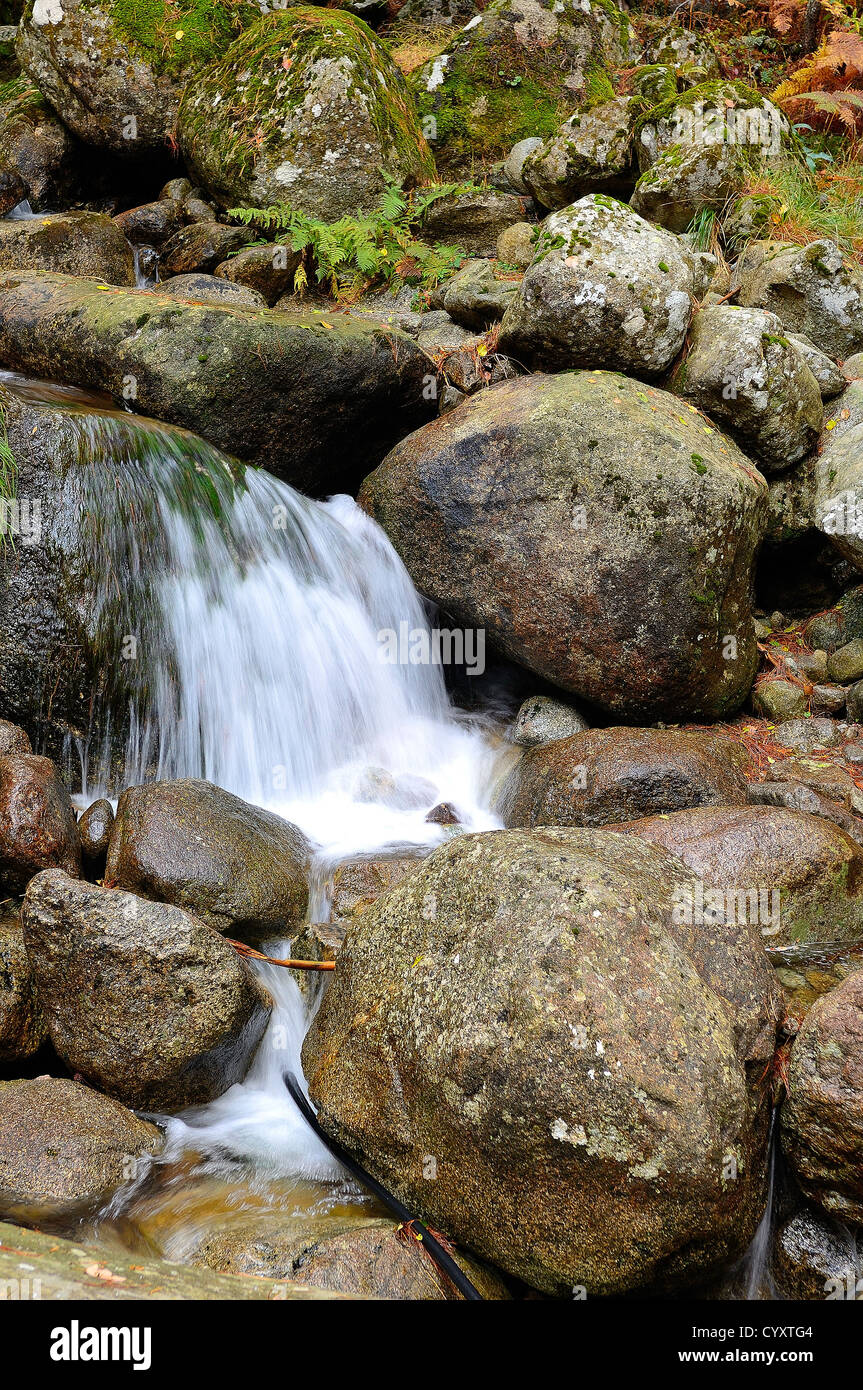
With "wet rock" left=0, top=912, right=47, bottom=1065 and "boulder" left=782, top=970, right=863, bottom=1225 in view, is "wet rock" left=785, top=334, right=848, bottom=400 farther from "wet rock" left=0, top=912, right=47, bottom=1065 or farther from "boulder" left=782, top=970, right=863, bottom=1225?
"wet rock" left=0, top=912, right=47, bottom=1065

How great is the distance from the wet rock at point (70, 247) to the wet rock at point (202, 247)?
59 centimetres

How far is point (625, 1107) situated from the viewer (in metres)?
3.06

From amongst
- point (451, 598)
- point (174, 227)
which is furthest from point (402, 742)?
point (174, 227)

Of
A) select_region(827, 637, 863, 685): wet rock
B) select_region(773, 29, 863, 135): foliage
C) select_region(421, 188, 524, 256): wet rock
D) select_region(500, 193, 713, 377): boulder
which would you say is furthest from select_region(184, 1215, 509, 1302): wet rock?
select_region(773, 29, 863, 135): foliage

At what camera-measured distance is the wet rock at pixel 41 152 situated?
10961mm

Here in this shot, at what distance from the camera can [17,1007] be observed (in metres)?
4.00

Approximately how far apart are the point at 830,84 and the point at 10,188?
950 centimetres

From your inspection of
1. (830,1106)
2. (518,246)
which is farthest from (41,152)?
(830,1106)

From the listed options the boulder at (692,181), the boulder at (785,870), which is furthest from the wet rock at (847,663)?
the boulder at (692,181)

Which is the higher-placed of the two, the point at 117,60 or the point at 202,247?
the point at 117,60

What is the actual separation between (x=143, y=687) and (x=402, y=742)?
6.15 feet

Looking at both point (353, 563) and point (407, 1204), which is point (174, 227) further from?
point (407, 1204)

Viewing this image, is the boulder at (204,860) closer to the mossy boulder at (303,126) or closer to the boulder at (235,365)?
the boulder at (235,365)

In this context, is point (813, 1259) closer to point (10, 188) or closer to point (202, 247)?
point (202, 247)
